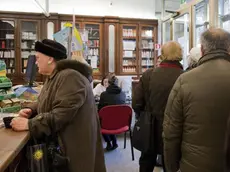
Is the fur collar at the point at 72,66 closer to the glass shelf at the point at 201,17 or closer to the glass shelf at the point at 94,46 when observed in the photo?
the glass shelf at the point at 201,17

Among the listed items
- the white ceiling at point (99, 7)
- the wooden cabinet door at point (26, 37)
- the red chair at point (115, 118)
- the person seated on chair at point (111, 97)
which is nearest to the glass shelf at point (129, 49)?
the white ceiling at point (99, 7)

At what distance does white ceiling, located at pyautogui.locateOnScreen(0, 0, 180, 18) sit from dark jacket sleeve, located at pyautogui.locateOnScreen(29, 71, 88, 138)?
545 cm

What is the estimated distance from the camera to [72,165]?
150 cm

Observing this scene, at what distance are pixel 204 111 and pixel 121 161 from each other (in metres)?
2.47

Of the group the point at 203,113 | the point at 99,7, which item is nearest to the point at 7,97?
A: the point at 203,113

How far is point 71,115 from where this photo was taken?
1.42m

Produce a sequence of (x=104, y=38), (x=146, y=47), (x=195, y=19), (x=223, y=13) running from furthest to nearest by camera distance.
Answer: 1. (x=146, y=47)
2. (x=104, y=38)
3. (x=195, y=19)
4. (x=223, y=13)

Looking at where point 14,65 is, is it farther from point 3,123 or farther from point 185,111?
point 185,111

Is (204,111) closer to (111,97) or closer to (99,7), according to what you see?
(111,97)

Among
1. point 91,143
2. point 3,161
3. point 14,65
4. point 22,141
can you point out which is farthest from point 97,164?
point 14,65

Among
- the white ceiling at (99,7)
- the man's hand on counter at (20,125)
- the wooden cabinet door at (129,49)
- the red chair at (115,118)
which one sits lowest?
the red chair at (115,118)

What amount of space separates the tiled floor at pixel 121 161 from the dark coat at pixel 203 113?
Result: 77.1 inches

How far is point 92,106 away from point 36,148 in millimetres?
418

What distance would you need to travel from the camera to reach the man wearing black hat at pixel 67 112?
55.4 inches
